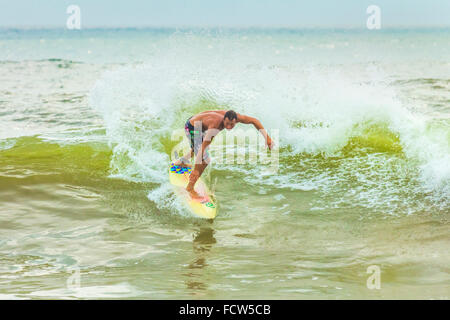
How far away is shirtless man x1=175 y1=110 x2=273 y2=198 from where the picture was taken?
5.94 m

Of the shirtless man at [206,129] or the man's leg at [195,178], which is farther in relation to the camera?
the man's leg at [195,178]

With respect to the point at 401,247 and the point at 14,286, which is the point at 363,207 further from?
the point at 14,286

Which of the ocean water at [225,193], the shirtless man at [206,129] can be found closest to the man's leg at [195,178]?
the shirtless man at [206,129]

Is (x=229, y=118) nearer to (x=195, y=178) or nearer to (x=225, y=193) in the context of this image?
(x=195, y=178)

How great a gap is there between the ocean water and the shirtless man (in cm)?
60

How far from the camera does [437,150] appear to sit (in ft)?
26.5

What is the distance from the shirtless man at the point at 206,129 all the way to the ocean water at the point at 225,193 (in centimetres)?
60

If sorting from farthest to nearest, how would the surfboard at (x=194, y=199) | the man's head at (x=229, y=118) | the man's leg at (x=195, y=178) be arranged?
the man's leg at (x=195, y=178) → the surfboard at (x=194, y=199) → the man's head at (x=229, y=118)

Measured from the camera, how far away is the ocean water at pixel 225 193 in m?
4.41

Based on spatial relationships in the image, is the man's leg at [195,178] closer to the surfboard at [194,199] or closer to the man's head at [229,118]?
the surfboard at [194,199]

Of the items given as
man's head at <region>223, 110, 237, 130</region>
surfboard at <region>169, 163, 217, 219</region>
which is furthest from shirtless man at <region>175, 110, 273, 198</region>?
surfboard at <region>169, 163, 217, 219</region>

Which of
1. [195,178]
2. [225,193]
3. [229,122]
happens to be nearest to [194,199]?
[195,178]

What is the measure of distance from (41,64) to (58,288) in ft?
67.4
